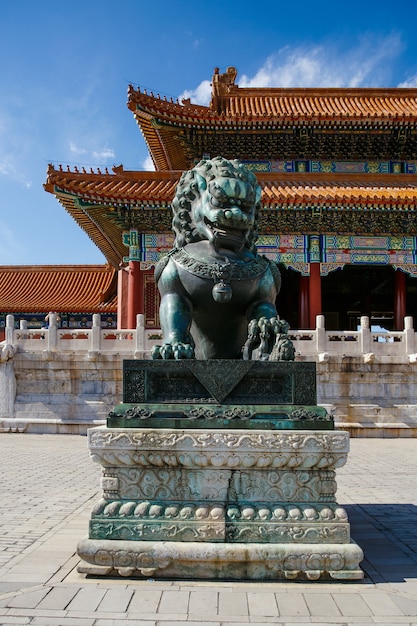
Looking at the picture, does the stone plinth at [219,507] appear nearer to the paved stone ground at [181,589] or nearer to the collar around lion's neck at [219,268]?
the paved stone ground at [181,589]

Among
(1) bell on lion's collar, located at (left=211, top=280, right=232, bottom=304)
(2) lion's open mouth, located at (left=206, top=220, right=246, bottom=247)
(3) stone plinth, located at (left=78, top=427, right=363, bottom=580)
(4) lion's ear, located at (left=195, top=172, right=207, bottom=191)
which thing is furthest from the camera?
(4) lion's ear, located at (left=195, top=172, right=207, bottom=191)

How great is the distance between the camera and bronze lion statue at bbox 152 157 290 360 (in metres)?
4.01

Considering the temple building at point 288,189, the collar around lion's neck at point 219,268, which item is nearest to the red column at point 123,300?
the temple building at point 288,189

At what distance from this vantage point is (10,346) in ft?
42.6

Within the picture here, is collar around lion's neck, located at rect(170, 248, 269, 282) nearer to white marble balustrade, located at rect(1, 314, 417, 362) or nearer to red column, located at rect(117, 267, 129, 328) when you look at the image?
white marble balustrade, located at rect(1, 314, 417, 362)

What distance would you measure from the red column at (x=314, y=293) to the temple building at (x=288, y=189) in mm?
31

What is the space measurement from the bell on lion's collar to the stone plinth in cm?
101

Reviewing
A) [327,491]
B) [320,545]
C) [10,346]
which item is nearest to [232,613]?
[320,545]

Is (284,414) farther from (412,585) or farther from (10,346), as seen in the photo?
(10,346)

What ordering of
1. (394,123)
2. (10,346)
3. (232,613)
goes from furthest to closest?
(394,123) → (10,346) → (232,613)

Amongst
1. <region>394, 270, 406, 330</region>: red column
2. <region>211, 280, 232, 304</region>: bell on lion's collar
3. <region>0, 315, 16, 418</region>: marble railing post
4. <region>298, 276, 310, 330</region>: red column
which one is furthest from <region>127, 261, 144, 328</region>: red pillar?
<region>211, 280, 232, 304</region>: bell on lion's collar

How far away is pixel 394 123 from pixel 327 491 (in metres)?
16.2

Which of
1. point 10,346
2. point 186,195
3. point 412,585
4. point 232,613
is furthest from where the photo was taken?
point 10,346

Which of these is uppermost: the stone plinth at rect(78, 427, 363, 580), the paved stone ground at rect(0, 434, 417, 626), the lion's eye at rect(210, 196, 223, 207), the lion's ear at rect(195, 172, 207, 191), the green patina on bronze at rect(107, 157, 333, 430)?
the lion's ear at rect(195, 172, 207, 191)
